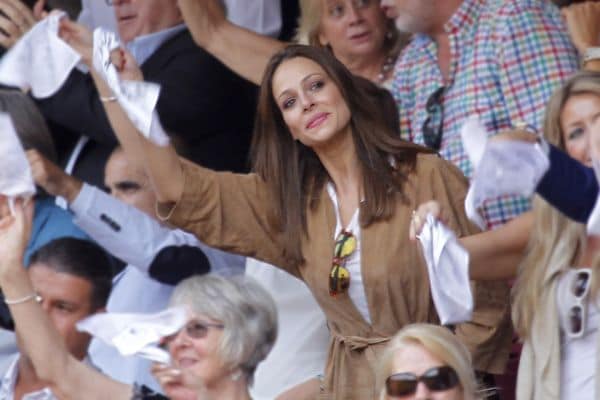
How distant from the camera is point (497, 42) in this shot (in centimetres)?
599

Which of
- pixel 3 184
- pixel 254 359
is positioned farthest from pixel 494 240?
pixel 3 184

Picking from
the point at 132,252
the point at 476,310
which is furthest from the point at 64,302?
the point at 476,310

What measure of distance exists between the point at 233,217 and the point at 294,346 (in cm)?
66

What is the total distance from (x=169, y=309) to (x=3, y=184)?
628mm

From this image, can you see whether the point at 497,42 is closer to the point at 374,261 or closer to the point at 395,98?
the point at 395,98

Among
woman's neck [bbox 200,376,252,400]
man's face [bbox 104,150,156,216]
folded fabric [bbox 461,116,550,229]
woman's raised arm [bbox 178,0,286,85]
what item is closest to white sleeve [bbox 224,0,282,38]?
woman's raised arm [bbox 178,0,286,85]

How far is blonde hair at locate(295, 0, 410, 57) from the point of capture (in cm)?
653

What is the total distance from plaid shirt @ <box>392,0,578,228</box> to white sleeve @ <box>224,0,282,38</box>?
0.99 meters

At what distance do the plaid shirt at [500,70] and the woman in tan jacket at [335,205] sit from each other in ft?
1.50

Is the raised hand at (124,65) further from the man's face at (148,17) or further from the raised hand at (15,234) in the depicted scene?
the man's face at (148,17)

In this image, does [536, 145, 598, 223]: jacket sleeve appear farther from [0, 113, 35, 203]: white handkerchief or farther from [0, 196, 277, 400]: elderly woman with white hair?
[0, 113, 35, 203]: white handkerchief

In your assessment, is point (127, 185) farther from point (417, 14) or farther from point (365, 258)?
point (365, 258)

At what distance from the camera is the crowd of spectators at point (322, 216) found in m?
5.22

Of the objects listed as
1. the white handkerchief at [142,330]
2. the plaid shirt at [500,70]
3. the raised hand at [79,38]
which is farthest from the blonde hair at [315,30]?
the white handkerchief at [142,330]
